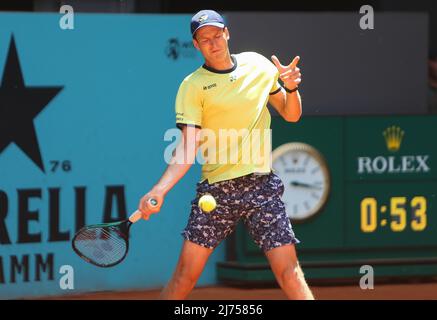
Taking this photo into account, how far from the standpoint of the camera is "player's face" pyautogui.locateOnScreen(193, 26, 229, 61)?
259 inches

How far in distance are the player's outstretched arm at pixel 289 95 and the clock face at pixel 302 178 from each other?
2.61 m

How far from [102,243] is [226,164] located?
31.4 inches

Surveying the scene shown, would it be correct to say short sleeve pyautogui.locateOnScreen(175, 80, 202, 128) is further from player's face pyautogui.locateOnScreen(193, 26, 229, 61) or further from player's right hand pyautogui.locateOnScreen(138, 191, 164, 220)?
player's right hand pyautogui.locateOnScreen(138, 191, 164, 220)

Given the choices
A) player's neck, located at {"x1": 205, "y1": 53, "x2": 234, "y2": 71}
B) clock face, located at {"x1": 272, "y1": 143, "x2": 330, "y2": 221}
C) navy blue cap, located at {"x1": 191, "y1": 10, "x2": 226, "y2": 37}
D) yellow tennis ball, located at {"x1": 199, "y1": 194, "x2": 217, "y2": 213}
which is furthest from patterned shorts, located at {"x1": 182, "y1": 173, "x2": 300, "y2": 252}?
clock face, located at {"x1": 272, "y1": 143, "x2": 330, "y2": 221}

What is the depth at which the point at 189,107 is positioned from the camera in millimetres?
6617

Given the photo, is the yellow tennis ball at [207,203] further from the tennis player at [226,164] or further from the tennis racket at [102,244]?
the tennis racket at [102,244]

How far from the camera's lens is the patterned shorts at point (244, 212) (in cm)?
664

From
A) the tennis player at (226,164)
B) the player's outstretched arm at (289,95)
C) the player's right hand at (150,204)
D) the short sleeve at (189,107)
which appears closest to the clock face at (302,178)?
the player's outstretched arm at (289,95)

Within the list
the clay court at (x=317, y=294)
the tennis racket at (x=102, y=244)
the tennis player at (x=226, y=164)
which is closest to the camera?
the tennis player at (x=226, y=164)

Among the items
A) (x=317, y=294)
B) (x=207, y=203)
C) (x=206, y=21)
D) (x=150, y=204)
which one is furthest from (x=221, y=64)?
(x=317, y=294)

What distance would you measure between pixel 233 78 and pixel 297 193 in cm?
304

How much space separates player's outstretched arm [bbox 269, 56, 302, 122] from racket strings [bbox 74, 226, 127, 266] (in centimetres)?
111

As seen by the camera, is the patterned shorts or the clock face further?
the clock face
